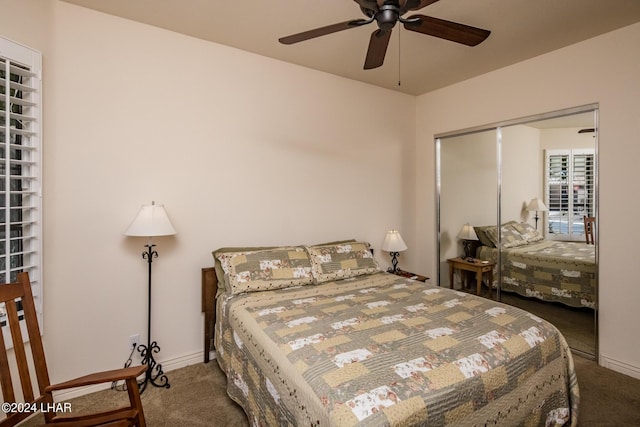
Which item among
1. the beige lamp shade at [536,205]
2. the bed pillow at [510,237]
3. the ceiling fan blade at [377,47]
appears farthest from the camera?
the bed pillow at [510,237]

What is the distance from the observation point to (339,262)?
285 centimetres

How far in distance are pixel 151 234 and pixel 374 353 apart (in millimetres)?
1608

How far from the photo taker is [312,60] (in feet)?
9.88

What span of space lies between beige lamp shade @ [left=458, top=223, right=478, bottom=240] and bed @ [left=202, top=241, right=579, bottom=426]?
4.55 feet

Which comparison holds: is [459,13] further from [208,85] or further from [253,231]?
[253,231]

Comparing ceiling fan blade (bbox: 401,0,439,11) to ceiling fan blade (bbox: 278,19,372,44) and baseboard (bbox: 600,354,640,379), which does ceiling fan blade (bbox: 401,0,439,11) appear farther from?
baseboard (bbox: 600,354,640,379)

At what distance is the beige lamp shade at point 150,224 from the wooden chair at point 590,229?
11.0ft

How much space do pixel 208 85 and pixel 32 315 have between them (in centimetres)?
201

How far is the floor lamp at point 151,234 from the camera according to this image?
2.14 m

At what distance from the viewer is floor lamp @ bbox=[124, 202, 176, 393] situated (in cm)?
214

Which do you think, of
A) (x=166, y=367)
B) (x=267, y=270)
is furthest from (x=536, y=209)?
(x=166, y=367)

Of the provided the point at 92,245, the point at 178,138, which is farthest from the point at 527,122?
the point at 92,245

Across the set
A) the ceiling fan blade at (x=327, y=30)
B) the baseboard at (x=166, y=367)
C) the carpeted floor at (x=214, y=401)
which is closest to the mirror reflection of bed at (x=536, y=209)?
the carpeted floor at (x=214, y=401)

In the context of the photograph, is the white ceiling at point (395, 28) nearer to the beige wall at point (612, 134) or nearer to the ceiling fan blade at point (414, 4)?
the beige wall at point (612, 134)
